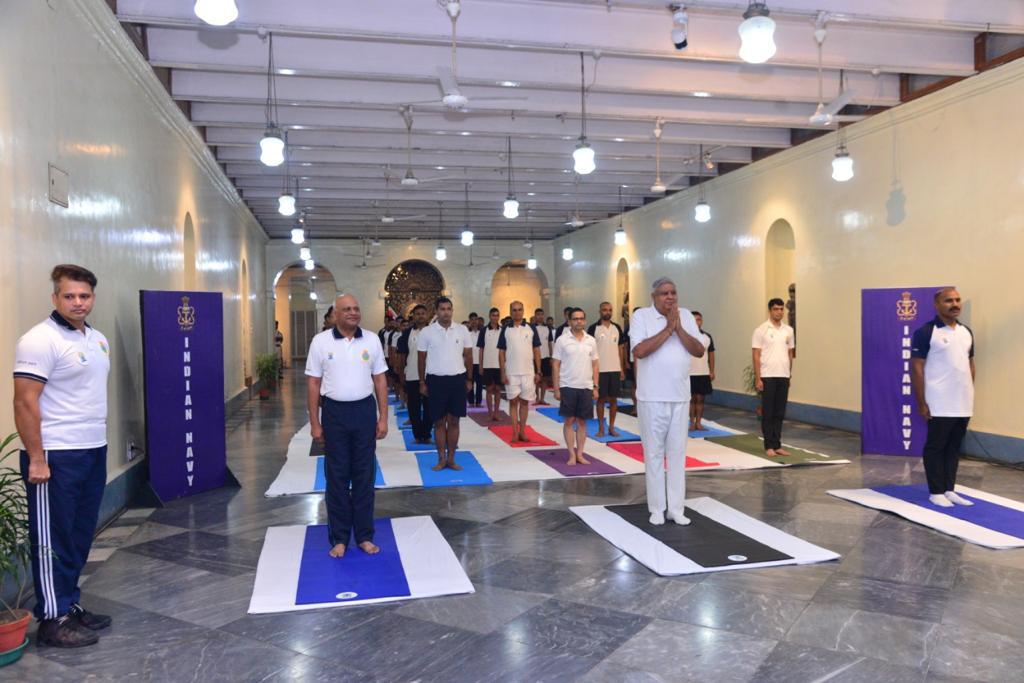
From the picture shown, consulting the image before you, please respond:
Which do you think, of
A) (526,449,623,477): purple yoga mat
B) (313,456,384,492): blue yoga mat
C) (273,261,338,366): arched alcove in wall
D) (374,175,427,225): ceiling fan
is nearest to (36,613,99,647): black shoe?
(313,456,384,492): blue yoga mat

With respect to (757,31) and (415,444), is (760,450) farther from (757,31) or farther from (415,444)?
(757,31)

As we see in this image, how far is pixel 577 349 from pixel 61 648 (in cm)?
519

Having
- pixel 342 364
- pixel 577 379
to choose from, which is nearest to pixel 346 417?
pixel 342 364

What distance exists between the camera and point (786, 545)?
4852 millimetres

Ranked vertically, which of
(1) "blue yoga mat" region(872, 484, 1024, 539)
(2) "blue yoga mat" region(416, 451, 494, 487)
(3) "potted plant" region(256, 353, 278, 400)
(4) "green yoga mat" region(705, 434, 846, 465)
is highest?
(3) "potted plant" region(256, 353, 278, 400)

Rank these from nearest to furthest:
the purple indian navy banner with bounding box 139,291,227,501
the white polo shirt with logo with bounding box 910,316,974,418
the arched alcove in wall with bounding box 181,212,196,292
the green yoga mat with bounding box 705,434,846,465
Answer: the white polo shirt with logo with bounding box 910,316,974,418 < the purple indian navy banner with bounding box 139,291,227,501 < the green yoga mat with bounding box 705,434,846,465 < the arched alcove in wall with bounding box 181,212,196,292

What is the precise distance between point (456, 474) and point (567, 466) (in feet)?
3.76

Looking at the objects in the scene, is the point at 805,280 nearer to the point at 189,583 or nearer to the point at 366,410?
the point at 366,410

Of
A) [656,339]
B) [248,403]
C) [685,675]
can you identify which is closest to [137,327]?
[656,339]

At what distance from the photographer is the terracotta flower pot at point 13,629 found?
10.9ft

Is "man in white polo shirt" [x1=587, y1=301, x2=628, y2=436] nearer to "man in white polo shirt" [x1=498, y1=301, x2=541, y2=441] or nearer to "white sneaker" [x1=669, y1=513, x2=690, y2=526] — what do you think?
"man in white polo shirt" [x1=498, y1=301, x2=541, y2=441]

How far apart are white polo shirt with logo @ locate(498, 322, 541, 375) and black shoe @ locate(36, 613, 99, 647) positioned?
585cm

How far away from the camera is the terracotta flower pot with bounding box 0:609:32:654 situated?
3.32 m

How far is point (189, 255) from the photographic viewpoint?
9.60 meters
